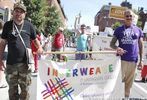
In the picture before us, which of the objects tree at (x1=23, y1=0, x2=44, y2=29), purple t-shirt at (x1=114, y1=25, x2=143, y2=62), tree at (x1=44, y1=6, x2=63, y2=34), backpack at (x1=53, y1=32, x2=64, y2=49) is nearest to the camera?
purple t-shirt at (x1=114, y1=25, x2=143, y2=62)

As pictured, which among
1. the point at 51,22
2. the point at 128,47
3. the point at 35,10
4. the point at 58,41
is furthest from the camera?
the point at 51,22

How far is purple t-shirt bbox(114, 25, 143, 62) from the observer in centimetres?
864

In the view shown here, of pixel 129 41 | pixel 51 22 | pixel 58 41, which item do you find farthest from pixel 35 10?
pixel 129 41

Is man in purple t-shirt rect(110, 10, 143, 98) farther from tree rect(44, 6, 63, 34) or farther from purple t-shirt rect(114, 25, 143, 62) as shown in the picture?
tree rect(44, 6, 63, 34)

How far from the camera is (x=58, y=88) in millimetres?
8078

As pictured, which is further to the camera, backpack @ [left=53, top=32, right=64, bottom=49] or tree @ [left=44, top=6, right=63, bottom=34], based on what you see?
tree @ [left=44, top=6, right=63, bottom=34]

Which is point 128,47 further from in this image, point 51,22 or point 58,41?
point 51,22

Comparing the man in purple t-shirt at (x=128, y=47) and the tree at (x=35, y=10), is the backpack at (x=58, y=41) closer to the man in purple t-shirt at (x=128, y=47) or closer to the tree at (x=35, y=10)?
the man in purple t-shirt at (x=128, y=47)

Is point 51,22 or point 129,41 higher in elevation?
point 51,22

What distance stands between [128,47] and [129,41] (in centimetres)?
11

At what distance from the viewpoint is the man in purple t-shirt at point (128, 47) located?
8.64 metres

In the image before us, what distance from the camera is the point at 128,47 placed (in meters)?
8.63

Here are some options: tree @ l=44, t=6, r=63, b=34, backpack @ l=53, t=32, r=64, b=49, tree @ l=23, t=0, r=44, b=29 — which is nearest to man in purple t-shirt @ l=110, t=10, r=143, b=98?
backpack @ l=53, t=32, r=64, b=49

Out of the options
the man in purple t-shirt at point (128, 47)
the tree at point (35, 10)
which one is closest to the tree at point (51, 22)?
the tree at point (35, 10)
